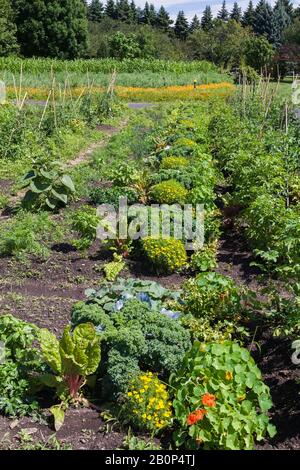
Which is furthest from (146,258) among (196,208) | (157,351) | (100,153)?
(100,153)

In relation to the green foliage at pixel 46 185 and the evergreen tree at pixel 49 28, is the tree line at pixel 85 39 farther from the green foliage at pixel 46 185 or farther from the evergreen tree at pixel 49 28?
the green foliage at pixel 46 185

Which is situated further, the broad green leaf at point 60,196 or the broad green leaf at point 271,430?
the broad green leaf at point 60,196

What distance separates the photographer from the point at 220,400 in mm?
3271

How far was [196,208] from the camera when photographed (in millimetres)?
6875

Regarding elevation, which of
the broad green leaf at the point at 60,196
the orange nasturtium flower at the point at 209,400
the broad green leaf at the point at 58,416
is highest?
the broad green leaf at the point at 60,196

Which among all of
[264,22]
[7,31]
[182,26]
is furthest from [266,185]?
[182,26]

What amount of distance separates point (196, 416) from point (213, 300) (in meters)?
1.54

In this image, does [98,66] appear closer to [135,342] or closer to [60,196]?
[60,196]

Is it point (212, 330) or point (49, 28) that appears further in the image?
point (49, 28)

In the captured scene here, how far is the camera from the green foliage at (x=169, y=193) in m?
7.12

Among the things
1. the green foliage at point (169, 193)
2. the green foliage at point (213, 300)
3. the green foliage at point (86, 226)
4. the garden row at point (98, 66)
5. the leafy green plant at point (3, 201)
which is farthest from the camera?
the garden row at point (98, 66)

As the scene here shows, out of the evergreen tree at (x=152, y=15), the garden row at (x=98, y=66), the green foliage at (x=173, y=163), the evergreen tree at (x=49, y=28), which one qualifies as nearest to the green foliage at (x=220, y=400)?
the green foliage at (x=173, y=163)

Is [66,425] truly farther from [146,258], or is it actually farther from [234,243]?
[234,243]

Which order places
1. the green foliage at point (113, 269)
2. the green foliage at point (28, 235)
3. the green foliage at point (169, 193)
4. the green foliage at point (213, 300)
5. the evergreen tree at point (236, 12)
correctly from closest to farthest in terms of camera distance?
1. the green foliage at point (213, 300)
2. the green foliage at point (113, 269)
3. the green foliage at point (28, 235)
4. the green foliage at point (169, 193)
5. the evergreen tree at point (236, 12)
